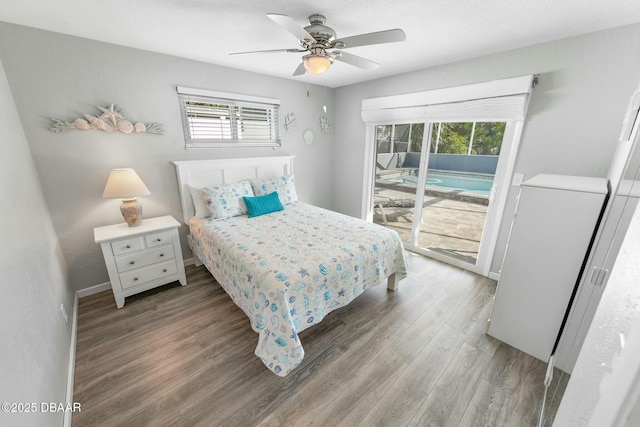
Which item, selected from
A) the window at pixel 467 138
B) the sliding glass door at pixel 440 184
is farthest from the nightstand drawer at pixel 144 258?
the window at pixel 467 138

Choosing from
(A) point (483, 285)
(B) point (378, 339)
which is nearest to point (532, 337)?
(A) point (483, 285)

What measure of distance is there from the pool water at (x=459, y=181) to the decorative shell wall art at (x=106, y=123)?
3267mm

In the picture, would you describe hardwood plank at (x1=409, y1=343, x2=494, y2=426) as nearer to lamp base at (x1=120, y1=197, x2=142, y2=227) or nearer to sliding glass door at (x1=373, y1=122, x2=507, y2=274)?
sliding glass door at (x1=373, y1=122, x2=507, y2=274)

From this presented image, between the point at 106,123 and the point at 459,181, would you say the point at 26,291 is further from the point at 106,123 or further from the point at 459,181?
the point at 459,181

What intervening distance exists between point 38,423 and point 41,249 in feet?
3.83

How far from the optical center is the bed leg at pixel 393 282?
2498 mm

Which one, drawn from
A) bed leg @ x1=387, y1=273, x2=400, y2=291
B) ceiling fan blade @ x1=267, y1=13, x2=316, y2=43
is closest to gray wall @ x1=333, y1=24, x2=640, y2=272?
bed leg @ x1=387, y1=273, x2=400, y2=291

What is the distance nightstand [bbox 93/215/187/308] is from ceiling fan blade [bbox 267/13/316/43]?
6.66ft

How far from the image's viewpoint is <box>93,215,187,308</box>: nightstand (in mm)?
2211

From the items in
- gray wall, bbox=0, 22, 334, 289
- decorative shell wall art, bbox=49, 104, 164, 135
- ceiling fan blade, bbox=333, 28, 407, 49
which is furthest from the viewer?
decorative shell wall art, bbox=49, 104, 164, 135

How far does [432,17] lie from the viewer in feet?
5.76

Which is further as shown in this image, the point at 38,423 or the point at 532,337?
the point at 532,337

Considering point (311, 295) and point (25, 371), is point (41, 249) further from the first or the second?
point (311, 295)

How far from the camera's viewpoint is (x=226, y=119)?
9.98ft
